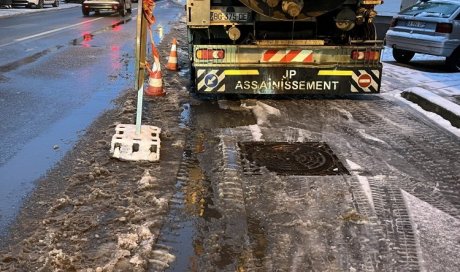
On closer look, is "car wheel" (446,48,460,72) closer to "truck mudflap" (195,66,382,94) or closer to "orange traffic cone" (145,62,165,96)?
"truck mudflap" (195,66,382,94)

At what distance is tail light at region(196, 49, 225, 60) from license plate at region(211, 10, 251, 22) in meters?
0.50

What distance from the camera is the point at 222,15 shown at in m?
7.77

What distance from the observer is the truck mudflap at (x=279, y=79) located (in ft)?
25.3

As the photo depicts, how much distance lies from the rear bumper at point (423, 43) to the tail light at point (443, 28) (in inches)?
6.9

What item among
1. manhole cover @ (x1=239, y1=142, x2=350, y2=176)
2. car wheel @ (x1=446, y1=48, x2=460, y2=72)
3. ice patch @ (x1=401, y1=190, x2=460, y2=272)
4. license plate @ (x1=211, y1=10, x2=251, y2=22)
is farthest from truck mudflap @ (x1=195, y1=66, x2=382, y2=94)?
car wheel @ (x1=446, y1=48, x2=460, y2=72)

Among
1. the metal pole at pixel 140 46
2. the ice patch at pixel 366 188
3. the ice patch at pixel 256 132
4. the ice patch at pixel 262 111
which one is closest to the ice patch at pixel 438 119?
the ice patch at pixel 262 111

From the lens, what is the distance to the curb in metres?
7.23

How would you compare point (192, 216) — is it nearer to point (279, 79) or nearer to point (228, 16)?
point (279, 79)

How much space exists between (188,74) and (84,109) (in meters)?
3.45

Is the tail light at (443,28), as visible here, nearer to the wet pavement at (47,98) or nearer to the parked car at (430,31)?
the parked car at (430,31)

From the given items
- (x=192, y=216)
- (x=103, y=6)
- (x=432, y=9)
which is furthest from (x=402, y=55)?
(x=103, y=6)

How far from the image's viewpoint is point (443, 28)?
11938 millimetres

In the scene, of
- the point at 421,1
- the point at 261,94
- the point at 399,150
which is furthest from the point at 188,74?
the point at 421,1

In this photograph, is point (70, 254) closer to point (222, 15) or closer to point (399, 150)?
point (399, 150)
